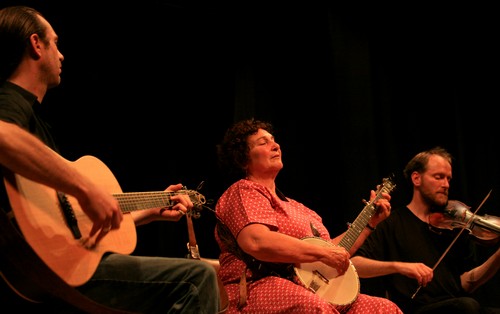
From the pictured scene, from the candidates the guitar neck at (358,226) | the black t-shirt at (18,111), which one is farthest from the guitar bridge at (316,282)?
the black t-shirt at (18,111)

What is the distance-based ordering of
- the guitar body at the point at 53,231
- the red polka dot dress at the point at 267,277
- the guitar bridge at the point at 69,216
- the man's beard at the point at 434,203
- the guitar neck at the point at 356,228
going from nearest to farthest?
1. the guitar body at the point at 53,231
2. the guitar bridge at the point at 69,216
3. the red polka dot dress at the point at 267,277
4. the guitar neck at the point at 356,228
5. the man's beard at the point at 434,203

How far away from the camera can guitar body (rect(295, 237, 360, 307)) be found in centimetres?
271

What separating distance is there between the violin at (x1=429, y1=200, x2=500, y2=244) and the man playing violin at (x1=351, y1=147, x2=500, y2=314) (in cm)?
5

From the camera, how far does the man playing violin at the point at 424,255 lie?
3.38 meters

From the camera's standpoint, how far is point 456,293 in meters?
3.53

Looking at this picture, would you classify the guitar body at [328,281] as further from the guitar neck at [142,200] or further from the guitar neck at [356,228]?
the guitar neck at [142,200]

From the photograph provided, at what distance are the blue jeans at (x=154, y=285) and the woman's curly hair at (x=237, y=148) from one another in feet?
4.02

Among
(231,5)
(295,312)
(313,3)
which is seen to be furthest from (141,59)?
(295,312)

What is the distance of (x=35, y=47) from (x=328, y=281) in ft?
5.53

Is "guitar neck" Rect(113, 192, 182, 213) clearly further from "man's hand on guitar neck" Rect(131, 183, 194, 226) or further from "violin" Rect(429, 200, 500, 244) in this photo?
"violin" Rect(429, 200, 500, 244)

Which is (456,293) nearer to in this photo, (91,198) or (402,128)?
(402,128)

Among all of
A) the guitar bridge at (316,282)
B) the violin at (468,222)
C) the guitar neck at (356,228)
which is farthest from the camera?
the violin at (468,222)

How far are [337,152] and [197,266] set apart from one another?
8.55 ft

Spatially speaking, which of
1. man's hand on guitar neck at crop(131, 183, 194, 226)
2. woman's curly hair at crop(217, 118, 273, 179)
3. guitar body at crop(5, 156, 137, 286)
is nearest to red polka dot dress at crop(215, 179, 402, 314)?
woman's curly hair at crop(217, 118, 273, 179)
